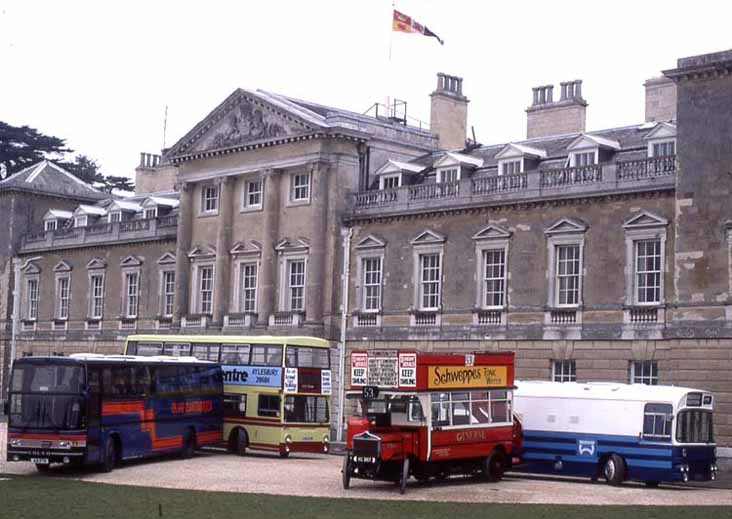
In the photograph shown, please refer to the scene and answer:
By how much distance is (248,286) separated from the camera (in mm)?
52562

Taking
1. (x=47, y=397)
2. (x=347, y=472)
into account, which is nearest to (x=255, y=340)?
(x=47, y=397)

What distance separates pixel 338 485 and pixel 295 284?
21346 millimetres

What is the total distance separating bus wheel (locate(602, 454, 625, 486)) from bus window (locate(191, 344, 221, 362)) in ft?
43.1

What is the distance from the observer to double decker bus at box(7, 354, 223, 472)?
31.3 metres

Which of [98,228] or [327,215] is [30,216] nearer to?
[98,228]

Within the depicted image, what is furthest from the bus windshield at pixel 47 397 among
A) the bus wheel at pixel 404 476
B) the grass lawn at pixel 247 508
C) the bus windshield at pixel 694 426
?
the bus windshield at pixel 694 426

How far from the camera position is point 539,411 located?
33.5 metres

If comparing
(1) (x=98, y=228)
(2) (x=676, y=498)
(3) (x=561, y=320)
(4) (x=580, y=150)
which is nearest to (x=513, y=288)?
(3) (x=561, y=320)

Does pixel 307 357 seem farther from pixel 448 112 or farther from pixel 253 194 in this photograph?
pixel 448 112

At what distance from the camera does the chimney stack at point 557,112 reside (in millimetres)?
50656

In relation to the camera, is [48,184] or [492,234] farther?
[48,184]

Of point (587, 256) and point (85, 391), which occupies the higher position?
point (587, 256)

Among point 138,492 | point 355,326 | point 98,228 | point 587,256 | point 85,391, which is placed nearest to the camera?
point 138,492

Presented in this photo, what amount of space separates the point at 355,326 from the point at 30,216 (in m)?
27.0
